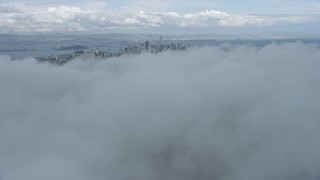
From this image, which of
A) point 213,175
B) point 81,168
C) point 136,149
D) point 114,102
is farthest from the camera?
point 114,102

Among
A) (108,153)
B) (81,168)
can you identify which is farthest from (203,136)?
(81,168)

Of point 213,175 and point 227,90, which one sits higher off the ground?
point 227,90

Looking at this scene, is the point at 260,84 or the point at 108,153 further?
the point at 260,84

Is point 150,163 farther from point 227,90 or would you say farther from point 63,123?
point 227,90

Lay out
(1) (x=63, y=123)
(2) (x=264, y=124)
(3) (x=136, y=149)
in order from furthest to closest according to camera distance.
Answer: (1) (x=63, y=123) < (2) (x=264, y=124) < (3) (x=136, y=149)

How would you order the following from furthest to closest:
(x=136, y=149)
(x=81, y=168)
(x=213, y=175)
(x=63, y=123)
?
(x=63, y=123) → (x=136, y=149) → (x=213, y=175) → (x=81, y=168)

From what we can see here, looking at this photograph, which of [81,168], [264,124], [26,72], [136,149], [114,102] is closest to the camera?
[81,168]

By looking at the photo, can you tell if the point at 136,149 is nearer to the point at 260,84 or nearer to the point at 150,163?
the point at 150,163

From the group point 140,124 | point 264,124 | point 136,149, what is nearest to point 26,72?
point 140,124

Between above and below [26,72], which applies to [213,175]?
below
